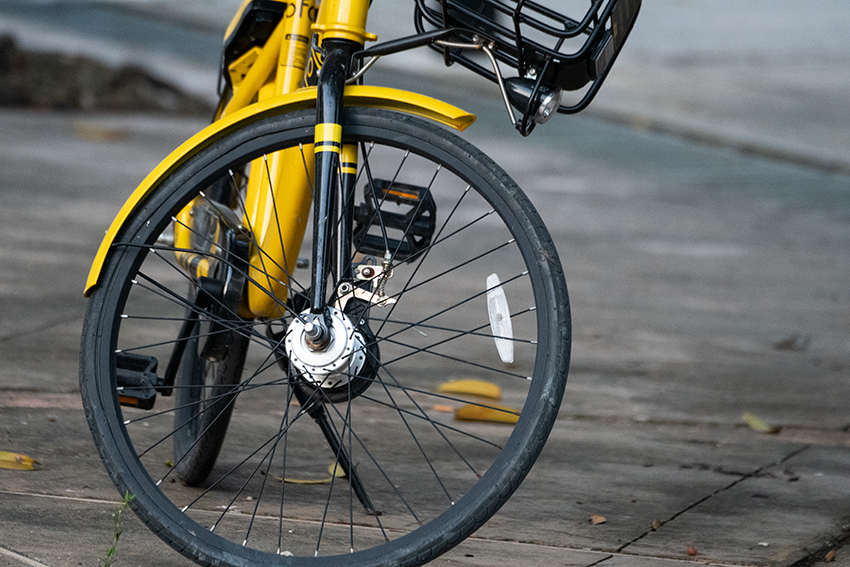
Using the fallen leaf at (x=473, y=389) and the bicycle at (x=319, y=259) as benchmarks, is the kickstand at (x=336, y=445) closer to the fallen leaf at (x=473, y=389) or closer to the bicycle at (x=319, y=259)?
the bicycle at (x=319, y=259)

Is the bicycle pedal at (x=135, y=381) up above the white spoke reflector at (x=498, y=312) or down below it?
below

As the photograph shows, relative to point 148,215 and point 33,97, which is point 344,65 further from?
point 33,97

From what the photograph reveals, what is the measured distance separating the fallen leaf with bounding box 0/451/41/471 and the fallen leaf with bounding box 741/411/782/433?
2.18 metres

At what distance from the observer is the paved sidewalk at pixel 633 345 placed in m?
2.39

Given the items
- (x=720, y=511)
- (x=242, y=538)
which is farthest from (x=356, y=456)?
(x=720, y=511)

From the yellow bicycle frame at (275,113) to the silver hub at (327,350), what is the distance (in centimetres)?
11

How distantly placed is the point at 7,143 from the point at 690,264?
458 centimetres

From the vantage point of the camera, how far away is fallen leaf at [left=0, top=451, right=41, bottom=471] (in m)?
2.57

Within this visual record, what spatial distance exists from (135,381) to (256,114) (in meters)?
0.59

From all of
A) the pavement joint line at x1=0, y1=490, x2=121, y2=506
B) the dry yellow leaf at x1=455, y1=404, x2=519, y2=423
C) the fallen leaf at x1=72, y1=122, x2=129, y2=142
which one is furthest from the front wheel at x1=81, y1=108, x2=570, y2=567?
the fallen leaf at x1=72, y1=122, x2=129, y2=142

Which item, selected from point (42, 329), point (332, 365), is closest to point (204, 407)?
point (332, 365)

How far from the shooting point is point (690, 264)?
5406 millimetres

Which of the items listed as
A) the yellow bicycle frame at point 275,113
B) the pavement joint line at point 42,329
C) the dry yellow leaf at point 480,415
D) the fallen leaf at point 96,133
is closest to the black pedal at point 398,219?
the yellow bicycle frame at point 275,113

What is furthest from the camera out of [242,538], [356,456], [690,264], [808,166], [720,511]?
[808,166]
